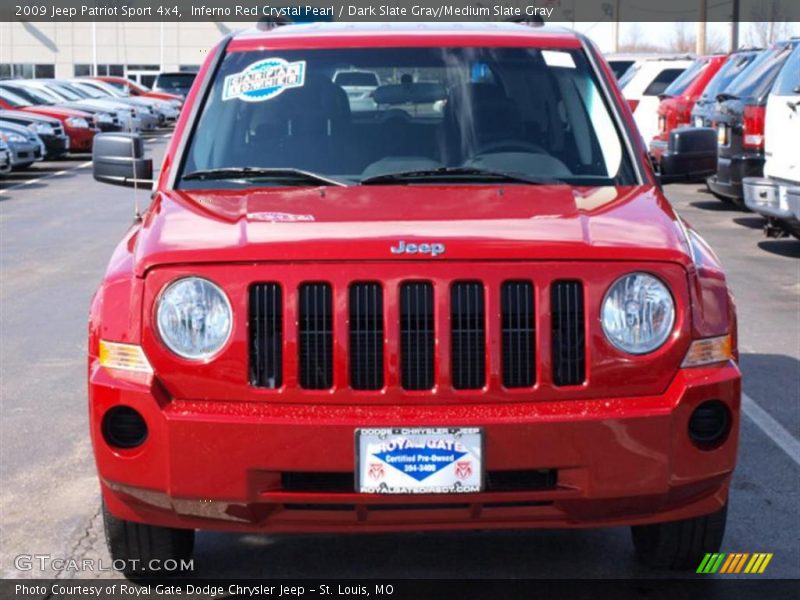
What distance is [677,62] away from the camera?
2481cm

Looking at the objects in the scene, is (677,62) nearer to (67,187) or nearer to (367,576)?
(67,187)

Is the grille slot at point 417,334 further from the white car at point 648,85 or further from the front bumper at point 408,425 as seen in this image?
the white car at point 648,85

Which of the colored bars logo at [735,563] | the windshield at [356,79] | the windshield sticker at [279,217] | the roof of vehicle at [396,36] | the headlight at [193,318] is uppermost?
the roof of vehicle at [396,36]

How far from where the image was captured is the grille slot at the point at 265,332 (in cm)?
413

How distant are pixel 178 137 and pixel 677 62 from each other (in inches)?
807

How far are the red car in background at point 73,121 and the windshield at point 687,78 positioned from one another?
42.1 feet

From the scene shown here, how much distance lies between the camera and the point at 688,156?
19.6ft

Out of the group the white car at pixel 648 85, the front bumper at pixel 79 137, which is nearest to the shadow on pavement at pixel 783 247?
the white car at pixel 648 85

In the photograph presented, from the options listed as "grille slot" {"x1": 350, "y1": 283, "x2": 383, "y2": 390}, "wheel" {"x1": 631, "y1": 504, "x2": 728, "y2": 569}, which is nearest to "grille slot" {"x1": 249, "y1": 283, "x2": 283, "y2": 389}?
"grille slot" {"x1": 350, "y1": 283, "x2": 383, "y2": 390}

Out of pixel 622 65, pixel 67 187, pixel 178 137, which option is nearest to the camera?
pixel 178 137

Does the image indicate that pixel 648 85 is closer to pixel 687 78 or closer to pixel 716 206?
pixel 687 78

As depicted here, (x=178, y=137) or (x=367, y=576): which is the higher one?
(x=178, y=137)

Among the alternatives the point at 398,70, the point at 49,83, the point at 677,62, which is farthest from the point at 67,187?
the point at 398,70

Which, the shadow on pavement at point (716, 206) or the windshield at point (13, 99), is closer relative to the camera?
the shadow on pavement at point (716, 206)
